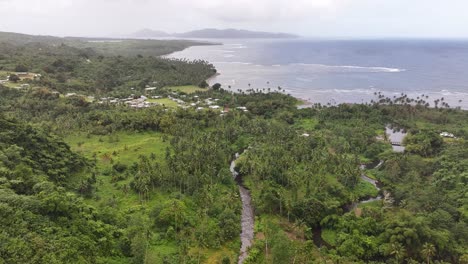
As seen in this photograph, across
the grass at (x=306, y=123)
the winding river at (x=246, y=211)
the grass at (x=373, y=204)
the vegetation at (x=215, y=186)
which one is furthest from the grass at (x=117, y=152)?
the grass at (x=306, y=123)

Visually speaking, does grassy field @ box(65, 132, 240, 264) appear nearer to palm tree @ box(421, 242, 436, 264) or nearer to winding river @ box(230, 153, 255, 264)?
winding river @ box(230, 153, 255, 264)

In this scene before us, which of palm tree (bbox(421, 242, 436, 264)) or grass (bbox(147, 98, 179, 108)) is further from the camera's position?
grass (bbox(147, 98, 179, 108))

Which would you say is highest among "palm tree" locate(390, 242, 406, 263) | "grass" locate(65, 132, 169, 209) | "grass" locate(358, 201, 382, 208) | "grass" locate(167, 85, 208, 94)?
"grass" locate(167, 85, 208, 94)


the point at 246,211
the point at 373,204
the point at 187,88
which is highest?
the point at 187,88

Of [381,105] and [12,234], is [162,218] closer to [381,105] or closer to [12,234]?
[12,234]

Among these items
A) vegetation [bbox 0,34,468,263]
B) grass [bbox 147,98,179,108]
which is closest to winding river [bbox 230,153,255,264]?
vegetation [bbox 0,34,468,263]

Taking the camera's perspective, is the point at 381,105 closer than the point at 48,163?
No

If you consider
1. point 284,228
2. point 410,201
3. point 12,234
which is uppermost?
point 12,234

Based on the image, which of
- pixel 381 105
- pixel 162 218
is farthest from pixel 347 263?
pixel 381 105

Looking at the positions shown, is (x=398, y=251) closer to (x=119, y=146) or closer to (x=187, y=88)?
(x=119, y=146)

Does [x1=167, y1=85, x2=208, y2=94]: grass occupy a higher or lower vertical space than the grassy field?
higher

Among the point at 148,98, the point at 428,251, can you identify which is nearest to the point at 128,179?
the point at 428,251
